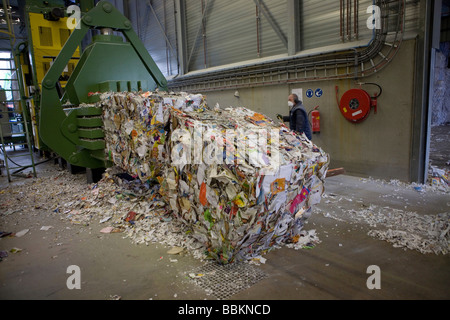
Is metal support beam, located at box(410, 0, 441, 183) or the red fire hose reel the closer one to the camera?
metal support beam, located at box(410, 0, 441, 183)

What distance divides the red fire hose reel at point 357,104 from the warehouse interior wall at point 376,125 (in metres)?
0.11

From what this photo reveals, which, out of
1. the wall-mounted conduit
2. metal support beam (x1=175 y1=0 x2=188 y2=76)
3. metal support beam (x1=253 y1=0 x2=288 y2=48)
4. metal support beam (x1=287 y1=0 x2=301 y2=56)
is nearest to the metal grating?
the wall-mounted conduit

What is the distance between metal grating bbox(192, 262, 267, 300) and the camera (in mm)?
2434

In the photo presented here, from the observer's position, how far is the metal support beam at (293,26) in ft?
20.8

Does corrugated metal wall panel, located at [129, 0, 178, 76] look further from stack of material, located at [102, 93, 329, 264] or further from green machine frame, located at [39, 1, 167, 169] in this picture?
stack of material, located at [102, 93, 329, 264]

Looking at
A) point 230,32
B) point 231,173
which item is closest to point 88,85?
point 231,173

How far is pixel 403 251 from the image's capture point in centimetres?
297

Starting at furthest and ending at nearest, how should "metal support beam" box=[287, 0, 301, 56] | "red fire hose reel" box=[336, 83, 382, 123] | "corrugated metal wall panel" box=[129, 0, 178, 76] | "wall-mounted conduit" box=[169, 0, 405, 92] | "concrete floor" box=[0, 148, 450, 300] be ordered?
1. "corrugated metal wall panel" box=[129, 0, 178, 76]
2. "metal support beam" box=[287, 0, 301, 56]
3. "red fire hose reel" box=[336, 83, 382, 123]
4. "wall-mounted conduit" box=[169, 0, 405, 92]
5. "concrete floor" box=[0, 148, 450, 300]

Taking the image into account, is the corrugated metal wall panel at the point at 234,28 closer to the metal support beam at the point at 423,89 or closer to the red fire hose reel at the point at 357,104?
the metal support beam at the point at 423,89

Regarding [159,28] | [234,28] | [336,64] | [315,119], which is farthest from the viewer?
[159,28]

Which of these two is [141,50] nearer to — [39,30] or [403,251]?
A: [39,30]

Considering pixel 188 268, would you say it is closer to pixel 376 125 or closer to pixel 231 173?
pixel 231 173

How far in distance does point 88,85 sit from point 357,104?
440 cm

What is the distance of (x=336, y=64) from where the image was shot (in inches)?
219
